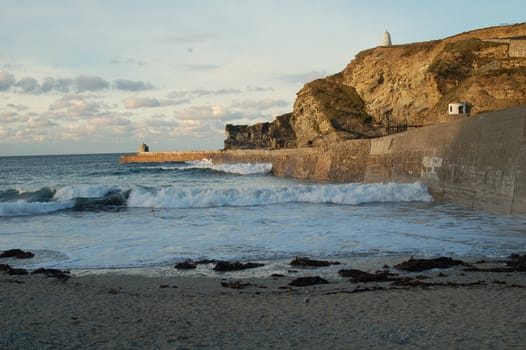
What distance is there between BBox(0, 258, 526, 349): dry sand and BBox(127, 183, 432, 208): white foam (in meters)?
10.2

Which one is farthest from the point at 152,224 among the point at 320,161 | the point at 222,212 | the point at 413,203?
the point at 320,161

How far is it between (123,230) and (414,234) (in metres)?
5.93

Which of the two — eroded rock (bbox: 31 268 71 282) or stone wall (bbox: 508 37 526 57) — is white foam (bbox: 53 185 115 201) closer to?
eroded rock (bbox: 31 268 71 282)

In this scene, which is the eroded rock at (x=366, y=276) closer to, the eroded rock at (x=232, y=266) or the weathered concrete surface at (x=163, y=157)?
the eroded rock at (x=232, y=266)

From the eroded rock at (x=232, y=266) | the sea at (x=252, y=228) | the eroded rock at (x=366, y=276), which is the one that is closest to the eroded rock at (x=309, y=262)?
the sea at (x=252, y=228)

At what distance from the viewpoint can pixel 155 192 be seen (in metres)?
17.3

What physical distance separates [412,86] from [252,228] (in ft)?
102

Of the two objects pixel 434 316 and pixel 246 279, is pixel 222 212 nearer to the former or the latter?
pixel 246 279

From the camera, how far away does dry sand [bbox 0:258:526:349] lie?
11.6 ft

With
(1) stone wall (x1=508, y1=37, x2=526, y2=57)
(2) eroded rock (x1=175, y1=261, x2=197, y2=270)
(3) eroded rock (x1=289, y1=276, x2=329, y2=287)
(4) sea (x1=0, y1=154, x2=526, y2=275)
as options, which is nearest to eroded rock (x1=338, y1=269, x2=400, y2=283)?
(3) eroded rock (x1=289, y1=276, x2=329, y2=287)

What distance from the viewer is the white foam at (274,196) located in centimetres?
1597

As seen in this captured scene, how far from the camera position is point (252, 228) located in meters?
10.5

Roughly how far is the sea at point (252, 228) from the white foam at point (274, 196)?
0.11 feet

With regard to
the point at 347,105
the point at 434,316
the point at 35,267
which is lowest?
the point at 35,267
